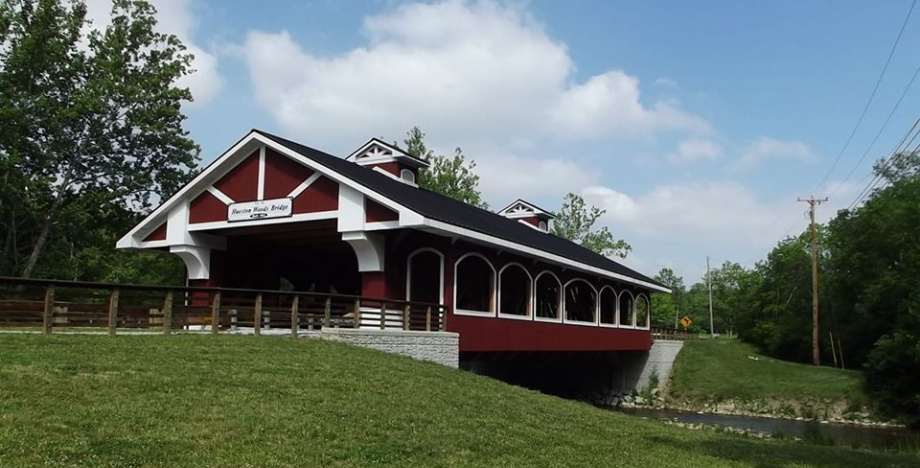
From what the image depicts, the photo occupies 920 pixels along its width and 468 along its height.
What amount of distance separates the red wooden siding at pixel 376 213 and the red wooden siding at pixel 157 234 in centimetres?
745

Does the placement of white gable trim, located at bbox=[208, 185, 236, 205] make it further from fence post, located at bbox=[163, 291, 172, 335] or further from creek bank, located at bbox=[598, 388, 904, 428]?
creek bank, located at bbox=[598, 388, 904, 428]

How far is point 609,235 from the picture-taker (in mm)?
63062

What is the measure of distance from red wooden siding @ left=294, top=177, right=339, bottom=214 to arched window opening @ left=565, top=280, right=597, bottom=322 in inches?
505

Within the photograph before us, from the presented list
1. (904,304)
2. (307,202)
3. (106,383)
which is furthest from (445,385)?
(904,304)

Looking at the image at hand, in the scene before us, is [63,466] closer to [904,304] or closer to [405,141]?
[904,304]

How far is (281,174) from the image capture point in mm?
21656

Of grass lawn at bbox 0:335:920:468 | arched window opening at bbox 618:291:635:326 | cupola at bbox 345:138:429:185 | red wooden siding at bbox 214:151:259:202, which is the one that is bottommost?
grass lawn at bbox 0:335:920:468

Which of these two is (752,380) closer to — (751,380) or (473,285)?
(751,380)

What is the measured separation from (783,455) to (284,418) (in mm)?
8001

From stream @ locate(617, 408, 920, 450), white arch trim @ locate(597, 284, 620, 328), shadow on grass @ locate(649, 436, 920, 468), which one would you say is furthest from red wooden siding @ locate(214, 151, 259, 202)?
stream @ locate(617, 408, 920, 450)

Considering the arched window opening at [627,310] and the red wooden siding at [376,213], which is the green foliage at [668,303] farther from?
the red wooden siding at [376,213]

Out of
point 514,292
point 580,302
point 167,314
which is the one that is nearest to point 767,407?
point 580,302

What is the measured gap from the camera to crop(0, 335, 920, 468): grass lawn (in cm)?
795

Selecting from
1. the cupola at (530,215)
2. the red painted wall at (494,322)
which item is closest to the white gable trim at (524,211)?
the cupola at (530,215)
